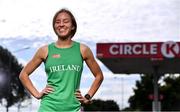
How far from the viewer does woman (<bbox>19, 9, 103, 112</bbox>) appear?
4.86 metres

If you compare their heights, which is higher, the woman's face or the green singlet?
the woman's face

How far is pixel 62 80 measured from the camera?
4898mm

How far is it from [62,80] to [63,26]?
425mm

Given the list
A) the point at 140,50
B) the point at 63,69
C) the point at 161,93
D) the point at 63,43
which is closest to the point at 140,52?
the point at 140,50

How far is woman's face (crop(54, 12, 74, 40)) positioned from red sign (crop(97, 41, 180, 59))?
31852 mm

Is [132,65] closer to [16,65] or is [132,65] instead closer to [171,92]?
[16,65]

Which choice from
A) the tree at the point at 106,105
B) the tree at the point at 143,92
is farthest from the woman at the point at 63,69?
the tree at the point at 106,105

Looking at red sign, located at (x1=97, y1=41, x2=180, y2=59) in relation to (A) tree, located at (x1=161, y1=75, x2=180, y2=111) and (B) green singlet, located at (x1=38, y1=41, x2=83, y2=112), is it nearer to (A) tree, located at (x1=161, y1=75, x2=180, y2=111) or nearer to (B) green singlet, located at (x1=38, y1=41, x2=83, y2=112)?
(B) green singlet, located at (x1=38, y1=41, x2=83, y2=112)

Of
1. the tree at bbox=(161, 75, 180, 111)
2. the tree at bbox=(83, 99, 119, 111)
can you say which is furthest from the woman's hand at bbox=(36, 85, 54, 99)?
the tree at bbox=(83, 99, 119, 111)

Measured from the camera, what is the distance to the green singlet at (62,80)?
485 centimetres

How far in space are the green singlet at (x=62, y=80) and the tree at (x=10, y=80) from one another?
58.1 m

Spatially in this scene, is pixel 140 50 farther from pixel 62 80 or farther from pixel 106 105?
pixel 106 105

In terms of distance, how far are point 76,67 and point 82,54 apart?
170mm

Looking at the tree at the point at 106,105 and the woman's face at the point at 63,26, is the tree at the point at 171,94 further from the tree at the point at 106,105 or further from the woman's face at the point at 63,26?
the woman's face at the point at 63,26
